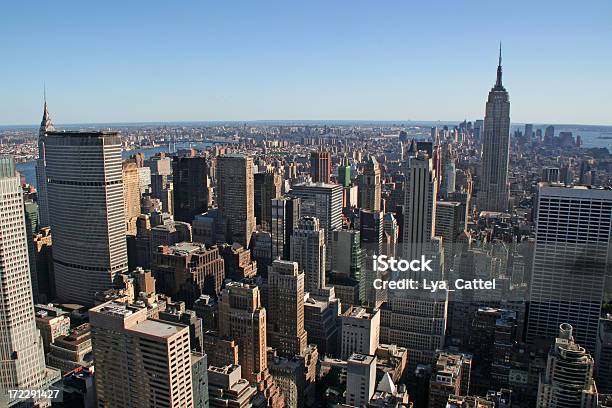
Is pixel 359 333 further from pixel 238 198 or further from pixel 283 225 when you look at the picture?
pixel 238 198

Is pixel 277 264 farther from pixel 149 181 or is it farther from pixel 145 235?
pixel 149 181

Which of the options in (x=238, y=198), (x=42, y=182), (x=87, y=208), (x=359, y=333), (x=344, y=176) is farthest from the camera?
(x=344, y=176)

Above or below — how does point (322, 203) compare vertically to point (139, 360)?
above

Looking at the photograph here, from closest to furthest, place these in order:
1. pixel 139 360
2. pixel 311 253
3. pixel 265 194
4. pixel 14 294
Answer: pixel 139 360 < pixel 14 294 < pixel 311 253 < pixel 265 194

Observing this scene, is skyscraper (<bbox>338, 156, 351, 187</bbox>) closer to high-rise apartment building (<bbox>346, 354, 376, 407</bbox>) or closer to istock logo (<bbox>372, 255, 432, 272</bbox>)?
istock logo (<bbox>372, 255, 432, 272</bbox>)

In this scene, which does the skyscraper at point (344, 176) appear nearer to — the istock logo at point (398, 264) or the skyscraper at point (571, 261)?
the istock logo at point (398, 264)

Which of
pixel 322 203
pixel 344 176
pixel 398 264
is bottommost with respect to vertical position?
pixel 398 264

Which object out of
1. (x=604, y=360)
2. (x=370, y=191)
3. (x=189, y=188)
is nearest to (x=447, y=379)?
(x=604, y=360)

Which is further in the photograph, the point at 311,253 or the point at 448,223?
the point at 448,223

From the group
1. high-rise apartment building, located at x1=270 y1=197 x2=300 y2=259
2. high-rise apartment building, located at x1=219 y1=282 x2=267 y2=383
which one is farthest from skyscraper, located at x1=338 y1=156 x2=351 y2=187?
high-rise apartment building, located at x1=219 y1=282 x2=267 y2=383
